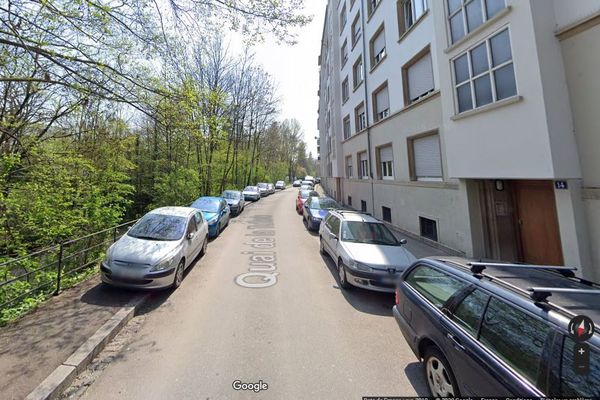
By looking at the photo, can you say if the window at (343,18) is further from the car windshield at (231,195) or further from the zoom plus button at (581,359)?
the zoom plus button at (581,359)

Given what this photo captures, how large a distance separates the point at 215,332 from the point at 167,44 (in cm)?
610

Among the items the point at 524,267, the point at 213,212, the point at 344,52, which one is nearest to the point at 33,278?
the point at 213,212

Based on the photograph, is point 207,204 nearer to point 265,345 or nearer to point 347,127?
point 265,345

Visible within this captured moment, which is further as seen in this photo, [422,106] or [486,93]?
[422,106]

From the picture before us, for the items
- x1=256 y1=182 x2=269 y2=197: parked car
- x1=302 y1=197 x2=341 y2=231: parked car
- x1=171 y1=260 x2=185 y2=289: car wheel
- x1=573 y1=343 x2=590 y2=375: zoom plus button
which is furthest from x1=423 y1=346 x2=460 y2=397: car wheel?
x1=256 y1=182 x2=269 y2=197: parked car

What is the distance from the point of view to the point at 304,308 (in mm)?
4703

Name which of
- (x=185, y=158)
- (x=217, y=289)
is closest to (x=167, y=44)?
(x=217, y=289)

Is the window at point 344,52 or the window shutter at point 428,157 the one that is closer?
the window shutter at point 428,157

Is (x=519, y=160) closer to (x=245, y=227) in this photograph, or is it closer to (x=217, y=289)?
(x=217, y=289)

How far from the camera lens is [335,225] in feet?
23.7

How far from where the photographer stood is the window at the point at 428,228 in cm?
881

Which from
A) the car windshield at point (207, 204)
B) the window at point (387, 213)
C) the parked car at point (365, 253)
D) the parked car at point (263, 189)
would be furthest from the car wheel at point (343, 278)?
the parked car at point (263, 189)

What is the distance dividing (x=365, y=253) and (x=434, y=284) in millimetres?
2546

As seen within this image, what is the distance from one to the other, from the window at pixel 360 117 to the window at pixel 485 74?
8442 millimetres
